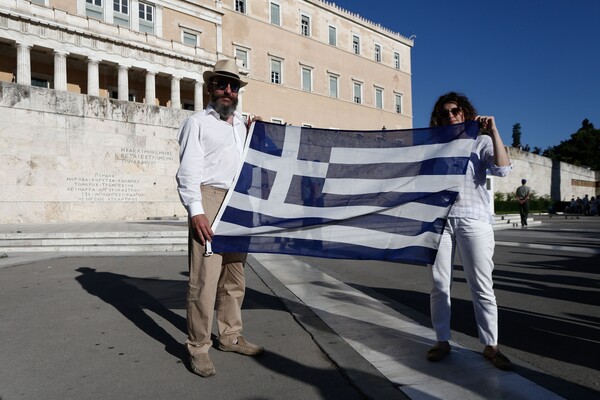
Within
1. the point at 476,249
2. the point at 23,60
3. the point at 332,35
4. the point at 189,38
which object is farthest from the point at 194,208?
the point at 332,35

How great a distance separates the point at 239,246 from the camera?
346 centimetres

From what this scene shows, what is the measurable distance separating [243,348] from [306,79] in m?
41.6

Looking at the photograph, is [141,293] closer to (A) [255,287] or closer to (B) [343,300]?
(A) [255,287]

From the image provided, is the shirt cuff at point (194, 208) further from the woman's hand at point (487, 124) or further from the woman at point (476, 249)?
the woman's hand at point (487, 124)

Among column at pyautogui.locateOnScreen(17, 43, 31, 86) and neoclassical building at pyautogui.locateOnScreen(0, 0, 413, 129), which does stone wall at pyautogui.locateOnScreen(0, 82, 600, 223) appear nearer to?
column at pyautogui.locateOnScreen(17, 43, 31, 86)

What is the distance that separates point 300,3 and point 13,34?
25746 millimetres

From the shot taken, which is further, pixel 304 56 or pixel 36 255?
pixel 304 56

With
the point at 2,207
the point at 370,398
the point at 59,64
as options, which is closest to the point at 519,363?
the point at 370,398

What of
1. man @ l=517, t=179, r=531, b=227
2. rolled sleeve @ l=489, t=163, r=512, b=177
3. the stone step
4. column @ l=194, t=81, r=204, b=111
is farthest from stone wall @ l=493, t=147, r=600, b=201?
rolled sleeve @ l=489, t=163, r=512, b=177

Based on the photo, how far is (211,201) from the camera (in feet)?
11.2

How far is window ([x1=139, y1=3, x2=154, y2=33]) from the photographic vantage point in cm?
3105

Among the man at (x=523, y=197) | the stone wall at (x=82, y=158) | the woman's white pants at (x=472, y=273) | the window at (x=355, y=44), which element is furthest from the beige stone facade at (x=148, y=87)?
the woman's white pants at (x=472, y=273)

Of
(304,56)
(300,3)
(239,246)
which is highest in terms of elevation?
(300,3)

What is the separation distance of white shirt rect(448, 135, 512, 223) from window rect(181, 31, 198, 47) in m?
33.2
